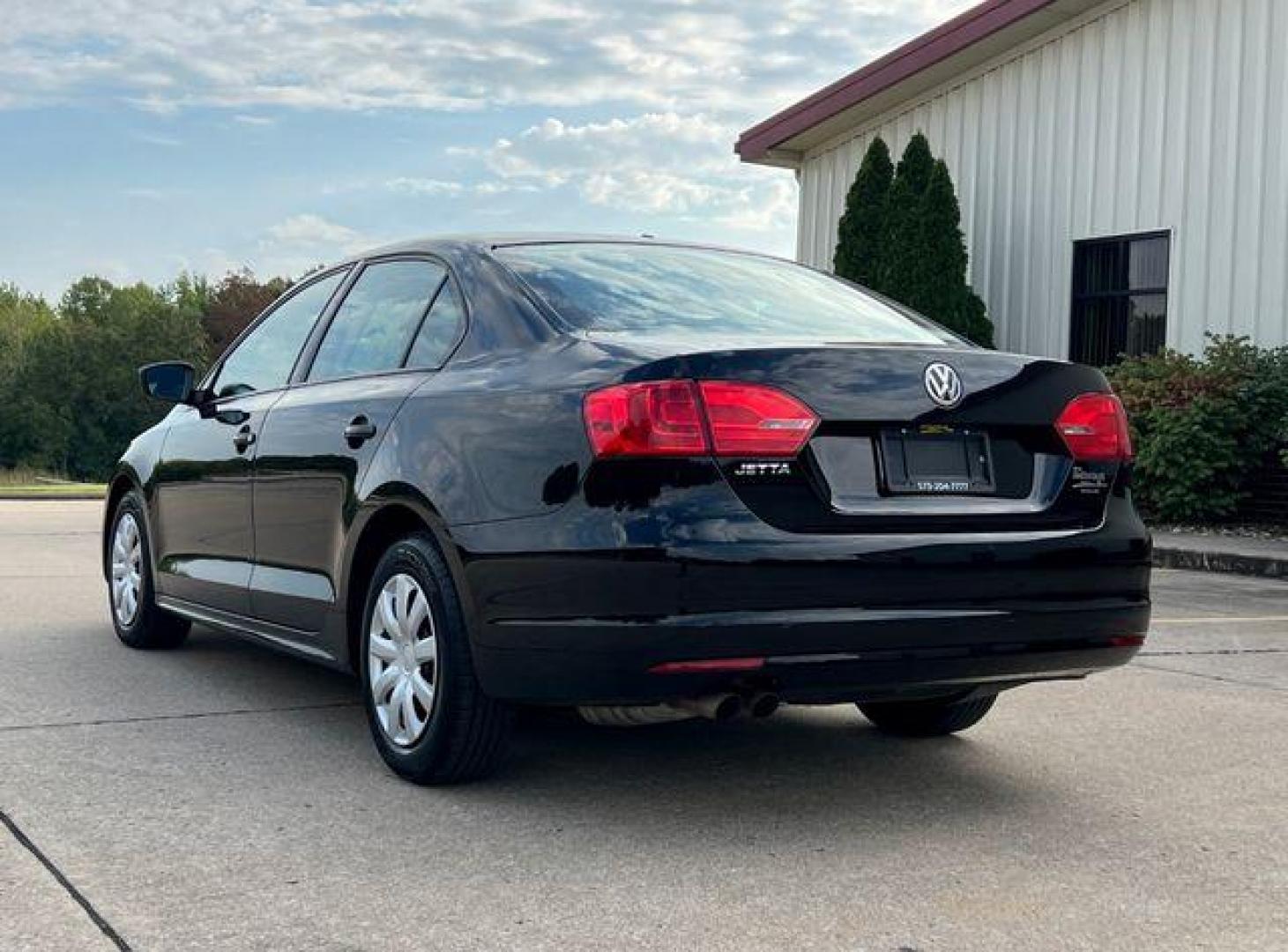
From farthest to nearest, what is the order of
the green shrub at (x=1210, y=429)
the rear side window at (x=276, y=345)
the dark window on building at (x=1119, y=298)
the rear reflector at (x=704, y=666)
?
the dark window on building at (x=1119, y=298) < the green shrub at (x=1210, y=429) < the rear side window at (x=276, y=345) < the rear reflector at (x=704, y=666)

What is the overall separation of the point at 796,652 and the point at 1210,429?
1029cm

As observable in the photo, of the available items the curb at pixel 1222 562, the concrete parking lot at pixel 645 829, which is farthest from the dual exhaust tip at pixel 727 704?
the curb at pixel 1222 562

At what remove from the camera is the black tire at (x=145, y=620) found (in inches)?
259

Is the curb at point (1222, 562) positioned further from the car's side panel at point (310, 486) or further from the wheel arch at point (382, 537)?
the wheel arch at point (382, 537)

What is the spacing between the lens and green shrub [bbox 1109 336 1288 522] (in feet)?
42.4

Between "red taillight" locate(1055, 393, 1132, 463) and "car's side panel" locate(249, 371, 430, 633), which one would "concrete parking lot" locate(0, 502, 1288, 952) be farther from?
"red taillight" locate(1055, 393, 1132, 463)

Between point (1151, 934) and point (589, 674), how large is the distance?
4.49ft

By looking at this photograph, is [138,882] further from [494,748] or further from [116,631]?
[116,631]

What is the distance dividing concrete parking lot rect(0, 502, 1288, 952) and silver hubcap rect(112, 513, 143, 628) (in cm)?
72

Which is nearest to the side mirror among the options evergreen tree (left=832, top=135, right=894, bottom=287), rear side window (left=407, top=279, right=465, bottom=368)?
rear side window (left=407, top=279, right=465, bottom=368)

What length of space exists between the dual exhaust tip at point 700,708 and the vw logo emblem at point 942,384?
2.85ft

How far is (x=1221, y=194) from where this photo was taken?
47.7ft

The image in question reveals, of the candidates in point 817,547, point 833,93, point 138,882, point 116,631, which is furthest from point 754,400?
point 833,93

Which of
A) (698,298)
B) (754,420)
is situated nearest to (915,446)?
(754,420)
